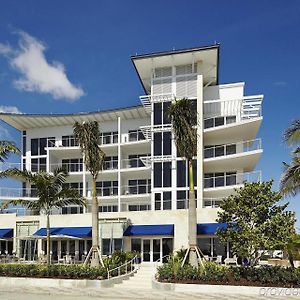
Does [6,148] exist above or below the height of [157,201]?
above

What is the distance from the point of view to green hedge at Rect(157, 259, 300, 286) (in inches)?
816

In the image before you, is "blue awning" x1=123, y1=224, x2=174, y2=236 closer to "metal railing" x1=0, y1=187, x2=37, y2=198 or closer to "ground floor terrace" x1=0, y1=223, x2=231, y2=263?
"ground floor terrace" x1=0, y1=223, x2=231, y2=263

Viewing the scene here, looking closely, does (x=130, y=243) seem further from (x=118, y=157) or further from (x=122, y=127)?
(x=122, y=127)

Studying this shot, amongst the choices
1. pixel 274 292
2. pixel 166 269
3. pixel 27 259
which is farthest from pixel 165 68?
pixel 274 292

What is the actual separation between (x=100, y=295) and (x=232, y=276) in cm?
693

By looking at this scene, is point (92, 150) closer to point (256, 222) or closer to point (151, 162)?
point (256, 222)

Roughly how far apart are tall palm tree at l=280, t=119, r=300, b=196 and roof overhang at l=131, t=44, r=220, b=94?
20316 millimetres

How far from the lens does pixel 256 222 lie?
2202 centimetres

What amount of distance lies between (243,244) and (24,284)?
1266 centimetres

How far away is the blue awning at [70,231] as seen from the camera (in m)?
35.1

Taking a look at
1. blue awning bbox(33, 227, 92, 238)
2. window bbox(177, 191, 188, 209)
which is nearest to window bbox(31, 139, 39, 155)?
blue awning bbox(33, 227, 92, 238)

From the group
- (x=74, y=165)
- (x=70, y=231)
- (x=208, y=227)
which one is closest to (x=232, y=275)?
(x=208, y=227)

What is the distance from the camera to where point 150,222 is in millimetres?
35719

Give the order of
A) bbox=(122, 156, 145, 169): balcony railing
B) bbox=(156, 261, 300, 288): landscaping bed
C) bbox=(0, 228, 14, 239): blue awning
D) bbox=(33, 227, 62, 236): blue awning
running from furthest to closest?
bbox=(122, 156, 145, 169): balcony railing < bbox=(0, 228, 14, 239): blue awning < bbox=(33, 227, 62, 236): blue awning < bbox=(156, 261, 300, 288): landscaping bed
